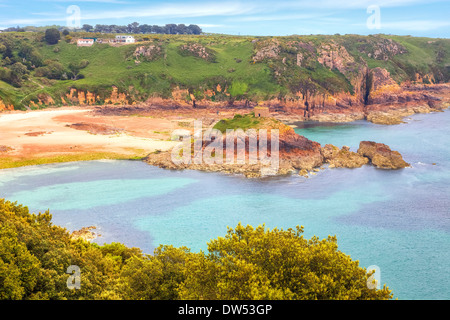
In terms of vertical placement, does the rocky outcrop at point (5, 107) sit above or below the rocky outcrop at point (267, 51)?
below

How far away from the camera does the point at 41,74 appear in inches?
5586

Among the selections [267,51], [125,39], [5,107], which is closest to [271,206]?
[5,107]

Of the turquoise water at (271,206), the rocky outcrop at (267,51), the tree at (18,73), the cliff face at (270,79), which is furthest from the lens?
the rocky outcrop at (267,51)

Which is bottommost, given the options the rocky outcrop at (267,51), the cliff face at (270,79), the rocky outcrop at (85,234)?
the rocky outcrop at (85,234)

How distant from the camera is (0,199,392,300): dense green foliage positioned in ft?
60.0

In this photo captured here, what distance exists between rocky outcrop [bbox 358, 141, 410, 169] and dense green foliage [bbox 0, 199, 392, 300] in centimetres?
5961

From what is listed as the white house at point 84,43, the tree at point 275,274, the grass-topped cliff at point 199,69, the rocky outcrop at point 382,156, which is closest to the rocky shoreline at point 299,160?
the rocky outcrop at point 382,156

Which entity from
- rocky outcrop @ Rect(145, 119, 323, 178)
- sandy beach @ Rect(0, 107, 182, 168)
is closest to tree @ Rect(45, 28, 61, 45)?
sandy beach @ Rect(0, 107, 182, 168)

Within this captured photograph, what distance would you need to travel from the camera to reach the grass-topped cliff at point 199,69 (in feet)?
448

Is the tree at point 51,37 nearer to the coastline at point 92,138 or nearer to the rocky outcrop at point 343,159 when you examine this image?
the coastline at point 92,138

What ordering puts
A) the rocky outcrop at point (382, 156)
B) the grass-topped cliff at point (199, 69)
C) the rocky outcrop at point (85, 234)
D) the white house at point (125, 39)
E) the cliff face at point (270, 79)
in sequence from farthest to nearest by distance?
the white house at point (125, 39), the cliff face at point (270, 79), the grass-topped cliff at point (199, 69), the rocky outcrop at point (382, 156), the rocky outcrop at point (85, 234)

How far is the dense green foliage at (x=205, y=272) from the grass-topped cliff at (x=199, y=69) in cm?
11017

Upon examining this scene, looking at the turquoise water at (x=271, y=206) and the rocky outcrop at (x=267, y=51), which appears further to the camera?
the rocky outcrop at (x=267, y=51)
